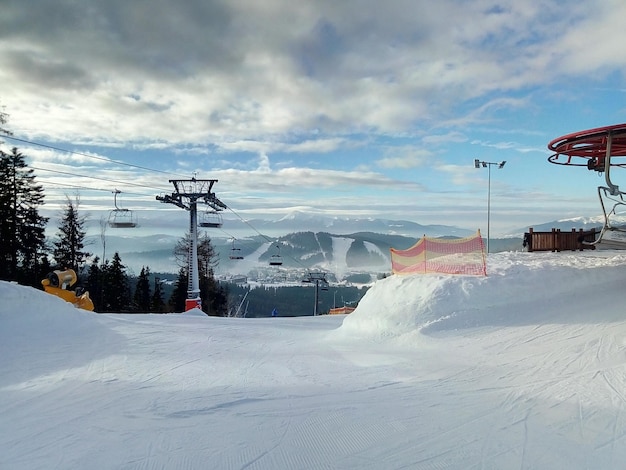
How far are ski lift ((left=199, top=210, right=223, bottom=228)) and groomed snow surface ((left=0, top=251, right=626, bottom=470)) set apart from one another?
46.0 feet

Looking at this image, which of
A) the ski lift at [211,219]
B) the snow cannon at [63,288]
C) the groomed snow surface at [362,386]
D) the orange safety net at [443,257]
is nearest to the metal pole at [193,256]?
the ski lift at [211,219]

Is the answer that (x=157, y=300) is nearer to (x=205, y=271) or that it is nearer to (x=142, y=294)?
(x=142, y=294)

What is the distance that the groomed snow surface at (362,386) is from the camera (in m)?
4.23

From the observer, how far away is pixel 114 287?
37.6 m

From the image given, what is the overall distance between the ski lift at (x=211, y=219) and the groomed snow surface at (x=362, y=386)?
1403cm

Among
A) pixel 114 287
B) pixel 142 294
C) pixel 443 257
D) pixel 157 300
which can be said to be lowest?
pixel 157 300

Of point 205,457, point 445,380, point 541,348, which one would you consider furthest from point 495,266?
point 205,457

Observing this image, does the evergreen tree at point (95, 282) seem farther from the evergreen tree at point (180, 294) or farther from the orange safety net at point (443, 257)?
the orange safety net at point (443, 257)

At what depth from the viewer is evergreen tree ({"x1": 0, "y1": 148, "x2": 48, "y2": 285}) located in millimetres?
29578

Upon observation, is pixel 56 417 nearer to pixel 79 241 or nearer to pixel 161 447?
pixel 161 447

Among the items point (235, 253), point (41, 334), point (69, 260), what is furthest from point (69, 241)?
point (41, 334)

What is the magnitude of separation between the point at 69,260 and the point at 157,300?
372 inches

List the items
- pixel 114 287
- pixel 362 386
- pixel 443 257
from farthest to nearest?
pixel 114 287
pixel 443 257
pixel 362 386

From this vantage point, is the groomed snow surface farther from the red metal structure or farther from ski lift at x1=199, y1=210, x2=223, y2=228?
ski lift at x1=199, y1=210, x2=223, y2=228
